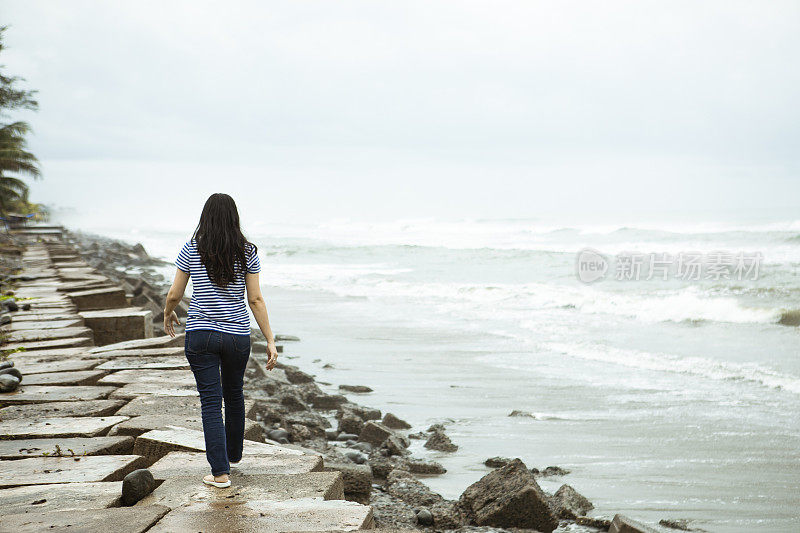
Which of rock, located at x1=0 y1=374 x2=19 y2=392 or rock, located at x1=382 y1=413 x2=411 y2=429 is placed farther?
rock, located at x1=382 y1=413 x2=411 y2=429

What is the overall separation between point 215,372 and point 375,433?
2.64 m

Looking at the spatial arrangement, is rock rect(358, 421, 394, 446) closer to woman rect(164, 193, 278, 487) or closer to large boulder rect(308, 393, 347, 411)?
large boulder rect(308, 393, 347, 411)

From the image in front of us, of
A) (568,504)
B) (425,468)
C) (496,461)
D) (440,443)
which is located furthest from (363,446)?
(568,504)

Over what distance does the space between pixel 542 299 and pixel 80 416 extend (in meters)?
12.0

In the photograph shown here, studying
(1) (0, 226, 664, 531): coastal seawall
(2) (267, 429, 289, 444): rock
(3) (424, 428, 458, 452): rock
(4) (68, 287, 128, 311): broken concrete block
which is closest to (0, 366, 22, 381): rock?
(1) (0, 226, 664, 531): coastal seawall

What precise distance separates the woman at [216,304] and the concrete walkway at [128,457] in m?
0.29

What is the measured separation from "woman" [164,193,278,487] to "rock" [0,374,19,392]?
2781 millimetres

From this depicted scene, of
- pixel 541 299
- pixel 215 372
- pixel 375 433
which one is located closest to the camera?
pixel 215 372

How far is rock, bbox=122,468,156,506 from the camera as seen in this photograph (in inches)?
124

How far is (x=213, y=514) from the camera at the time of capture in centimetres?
295

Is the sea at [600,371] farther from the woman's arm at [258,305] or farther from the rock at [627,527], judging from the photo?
the woman's arm at [258,305]

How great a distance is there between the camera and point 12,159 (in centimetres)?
3153

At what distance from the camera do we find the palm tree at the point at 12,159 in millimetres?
31094

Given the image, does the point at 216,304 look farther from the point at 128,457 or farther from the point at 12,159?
the point at 12,159
